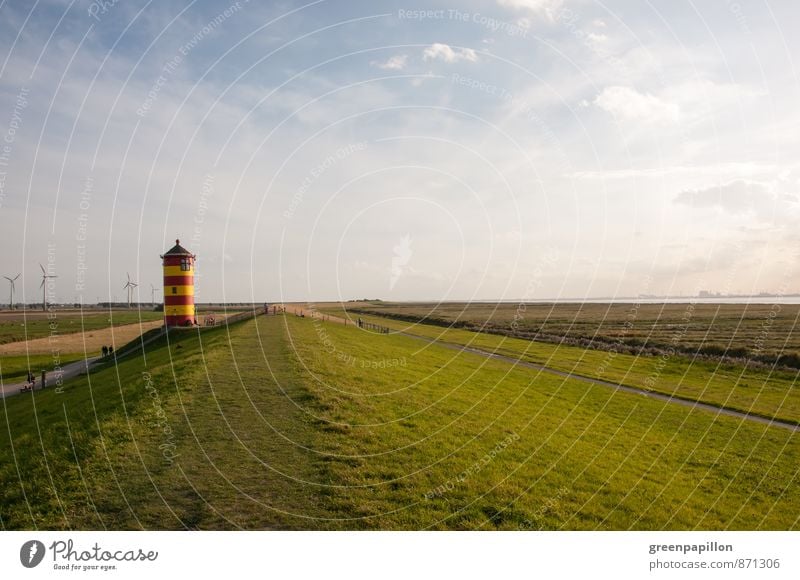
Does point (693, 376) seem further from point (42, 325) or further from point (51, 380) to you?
point (42, 325)

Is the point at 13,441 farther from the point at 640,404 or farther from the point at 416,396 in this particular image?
the point at 640,404

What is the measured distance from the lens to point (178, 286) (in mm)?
40469

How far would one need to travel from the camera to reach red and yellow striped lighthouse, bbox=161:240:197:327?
39.9 metres

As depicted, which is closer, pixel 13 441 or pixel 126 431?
pixel 126 431

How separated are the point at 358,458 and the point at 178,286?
33.6m

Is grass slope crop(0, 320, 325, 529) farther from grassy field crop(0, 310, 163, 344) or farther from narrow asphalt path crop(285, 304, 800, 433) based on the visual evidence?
grassy field crop(0, 310, 163, 344)

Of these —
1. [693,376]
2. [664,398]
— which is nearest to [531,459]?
[664,398]

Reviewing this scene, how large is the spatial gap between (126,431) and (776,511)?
18.9 meters

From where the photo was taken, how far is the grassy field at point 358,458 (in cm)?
1030

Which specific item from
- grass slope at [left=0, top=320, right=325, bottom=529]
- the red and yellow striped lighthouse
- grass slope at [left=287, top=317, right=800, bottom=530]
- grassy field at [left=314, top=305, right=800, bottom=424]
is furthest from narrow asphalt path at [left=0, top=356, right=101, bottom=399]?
grassy field at [left=314, top=305, right=800, bottom=424]

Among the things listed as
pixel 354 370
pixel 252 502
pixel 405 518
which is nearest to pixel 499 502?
pixel 405 518

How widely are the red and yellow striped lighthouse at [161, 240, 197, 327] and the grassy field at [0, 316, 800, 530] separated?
A: 57.1ft

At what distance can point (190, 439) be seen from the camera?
1345 cm

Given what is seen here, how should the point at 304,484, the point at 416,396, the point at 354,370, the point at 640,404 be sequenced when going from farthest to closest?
the point at 640,404
the point at 354,370
the point at 416,396
the point at 304,484
